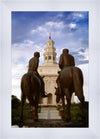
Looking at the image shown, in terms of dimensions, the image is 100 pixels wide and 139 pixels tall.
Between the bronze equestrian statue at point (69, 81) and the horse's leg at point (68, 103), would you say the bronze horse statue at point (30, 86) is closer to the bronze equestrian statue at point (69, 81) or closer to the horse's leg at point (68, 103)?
the bronze equestrian statue at point (69, 81)

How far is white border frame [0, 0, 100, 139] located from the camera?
583 centimetres

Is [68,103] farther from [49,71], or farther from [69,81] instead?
[49,71]

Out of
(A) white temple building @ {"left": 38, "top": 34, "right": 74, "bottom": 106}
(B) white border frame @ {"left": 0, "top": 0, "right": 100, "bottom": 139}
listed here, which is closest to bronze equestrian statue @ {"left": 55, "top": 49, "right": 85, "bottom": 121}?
(B) white border frame @ {"left": 0, "top": 0, "right": 100, "bottom": 139}

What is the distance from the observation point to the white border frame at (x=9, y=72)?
5.83m

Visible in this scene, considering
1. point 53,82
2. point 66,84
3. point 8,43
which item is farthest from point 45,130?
point 53,82

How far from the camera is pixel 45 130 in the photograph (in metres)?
5.77

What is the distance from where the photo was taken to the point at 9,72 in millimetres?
6445

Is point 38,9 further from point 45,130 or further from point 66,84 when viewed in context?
point 45,130

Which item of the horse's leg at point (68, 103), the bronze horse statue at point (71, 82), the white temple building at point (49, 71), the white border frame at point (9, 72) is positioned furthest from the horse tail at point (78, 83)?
the white temple building at point (49, 71)

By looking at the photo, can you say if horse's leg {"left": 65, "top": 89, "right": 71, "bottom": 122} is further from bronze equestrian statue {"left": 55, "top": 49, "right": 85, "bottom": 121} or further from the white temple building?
the white temple building

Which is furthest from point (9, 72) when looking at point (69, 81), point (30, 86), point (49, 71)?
point (49, 71)

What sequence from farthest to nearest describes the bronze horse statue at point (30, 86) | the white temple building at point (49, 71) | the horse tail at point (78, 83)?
the white temple building at point (49, 71) < the bronze horse statue at point (30, 86) < the horse tail at point (78, 83)

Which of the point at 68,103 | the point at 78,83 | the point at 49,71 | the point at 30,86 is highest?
the point at 49,71

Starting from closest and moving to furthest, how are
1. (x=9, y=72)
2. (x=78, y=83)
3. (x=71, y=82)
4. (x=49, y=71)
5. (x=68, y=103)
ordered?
1. (x=78, y=83)
2. (x=71, y=82)
3. (x=68, y=103)
4. (x=9, y=72)
5. (x=49, y=71)
